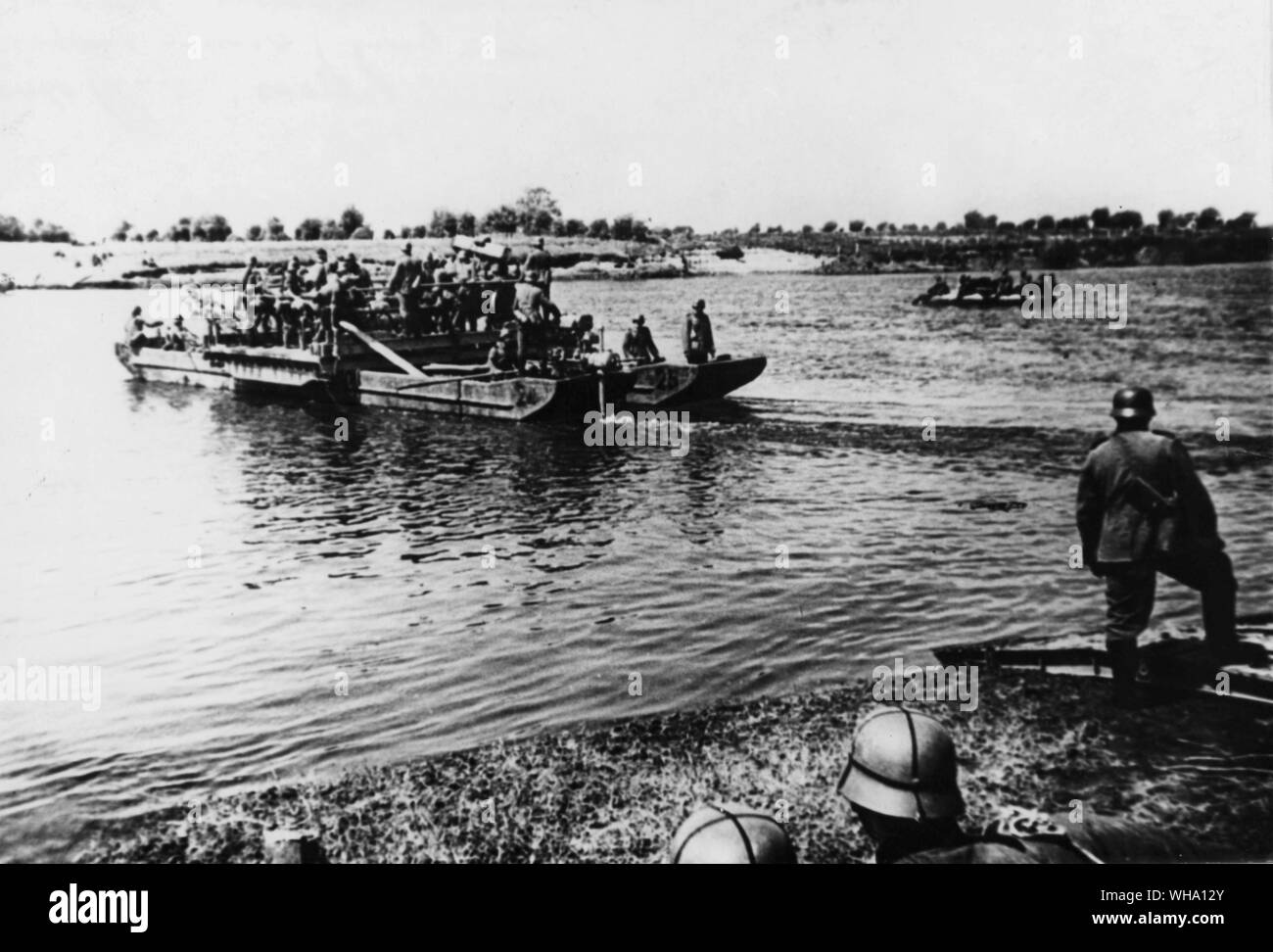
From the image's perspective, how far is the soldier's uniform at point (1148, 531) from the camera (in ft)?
20.6

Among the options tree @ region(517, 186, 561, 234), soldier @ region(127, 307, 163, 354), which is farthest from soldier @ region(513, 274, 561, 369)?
soldier @ region(127, 307, 163, 354)

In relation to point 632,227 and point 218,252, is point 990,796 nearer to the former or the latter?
point 632,227

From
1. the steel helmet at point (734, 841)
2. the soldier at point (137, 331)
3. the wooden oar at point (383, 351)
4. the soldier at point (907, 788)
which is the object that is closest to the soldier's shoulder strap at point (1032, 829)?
the soldier at point (907, 788)

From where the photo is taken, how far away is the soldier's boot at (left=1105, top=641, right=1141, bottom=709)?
21.3 feet

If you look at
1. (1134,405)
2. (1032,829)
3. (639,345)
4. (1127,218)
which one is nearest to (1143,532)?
(1134,405)

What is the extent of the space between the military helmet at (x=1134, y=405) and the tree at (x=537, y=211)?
556 centimetres

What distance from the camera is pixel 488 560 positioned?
1052 centimetres

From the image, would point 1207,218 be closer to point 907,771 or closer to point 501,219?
point 907,771

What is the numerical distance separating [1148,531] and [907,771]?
3188 millimetres

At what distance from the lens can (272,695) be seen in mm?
7387

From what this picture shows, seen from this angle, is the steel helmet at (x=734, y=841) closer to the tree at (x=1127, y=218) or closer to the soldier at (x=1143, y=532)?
the soldier at (x=1143, y=532)
